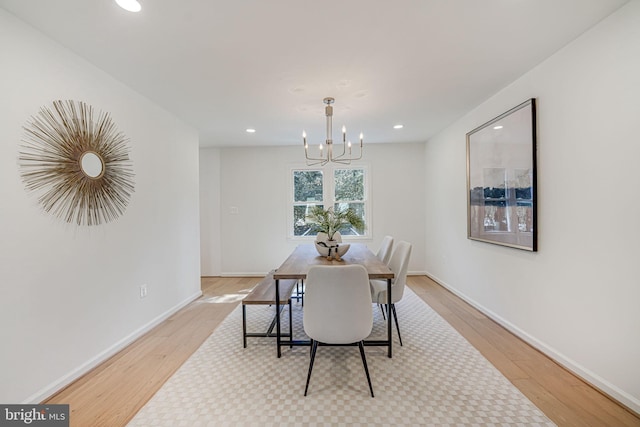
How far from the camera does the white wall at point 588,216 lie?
1.74m

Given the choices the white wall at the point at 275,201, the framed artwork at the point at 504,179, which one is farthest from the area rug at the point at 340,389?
the white wall at the point at 275,201

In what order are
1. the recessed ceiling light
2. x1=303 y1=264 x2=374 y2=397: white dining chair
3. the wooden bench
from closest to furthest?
the recessed ceiling light → x1=303 y1=264 x2=374 y2=397: white dining chair → the wooden bench

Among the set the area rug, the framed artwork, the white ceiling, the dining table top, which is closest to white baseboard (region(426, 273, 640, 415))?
the area rug

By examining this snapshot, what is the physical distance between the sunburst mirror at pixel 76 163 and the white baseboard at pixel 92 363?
1080 millimetres

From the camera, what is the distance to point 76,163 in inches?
83.9

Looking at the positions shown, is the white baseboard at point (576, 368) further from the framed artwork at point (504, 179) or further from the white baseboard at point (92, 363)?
the white baseboard at point (92, 363)

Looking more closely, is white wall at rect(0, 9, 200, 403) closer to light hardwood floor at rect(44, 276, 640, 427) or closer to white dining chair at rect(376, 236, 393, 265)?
light hardwood floor at rect(44, 276, 640, 427)

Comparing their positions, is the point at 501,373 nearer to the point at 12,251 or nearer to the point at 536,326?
the point at 536,326

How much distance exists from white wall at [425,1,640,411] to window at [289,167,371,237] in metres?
2.73

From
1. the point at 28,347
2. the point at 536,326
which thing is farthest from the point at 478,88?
the point at 28,347

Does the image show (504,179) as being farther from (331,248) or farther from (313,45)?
(313,45)

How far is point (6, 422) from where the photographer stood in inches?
64.1

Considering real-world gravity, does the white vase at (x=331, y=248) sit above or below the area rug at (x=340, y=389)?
above

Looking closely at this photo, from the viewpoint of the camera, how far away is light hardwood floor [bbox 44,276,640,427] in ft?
5.65
